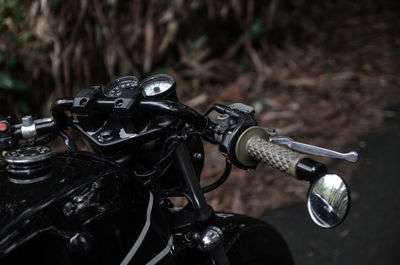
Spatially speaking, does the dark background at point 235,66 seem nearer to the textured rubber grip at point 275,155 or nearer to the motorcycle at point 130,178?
the motorcycle at point 130,178

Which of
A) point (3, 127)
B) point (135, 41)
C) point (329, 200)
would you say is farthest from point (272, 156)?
point (135, 41)

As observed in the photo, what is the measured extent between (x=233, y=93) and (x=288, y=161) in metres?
4.12

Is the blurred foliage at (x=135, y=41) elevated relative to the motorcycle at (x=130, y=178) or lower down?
lower down

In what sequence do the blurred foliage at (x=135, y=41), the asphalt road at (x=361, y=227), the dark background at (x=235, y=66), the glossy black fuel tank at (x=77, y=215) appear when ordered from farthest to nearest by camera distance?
the blurred foliage at (x=135, y=41) → the dark background at (x=235, y=66) → the asphalt road at (x=361, y=227) → the glossy black fuel tank at (x=77, y=215)

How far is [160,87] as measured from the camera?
4.68 ft

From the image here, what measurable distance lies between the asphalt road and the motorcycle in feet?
5.83

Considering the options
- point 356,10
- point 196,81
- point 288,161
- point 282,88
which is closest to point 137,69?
point 196,81

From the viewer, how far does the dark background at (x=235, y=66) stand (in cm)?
379

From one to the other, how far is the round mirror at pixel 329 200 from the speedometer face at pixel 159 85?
0.50 metres

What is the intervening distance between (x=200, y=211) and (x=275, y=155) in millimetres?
364

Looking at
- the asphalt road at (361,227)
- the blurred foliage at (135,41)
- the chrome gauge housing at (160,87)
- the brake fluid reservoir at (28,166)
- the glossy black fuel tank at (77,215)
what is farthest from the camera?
the blurred foliage at (135,41)

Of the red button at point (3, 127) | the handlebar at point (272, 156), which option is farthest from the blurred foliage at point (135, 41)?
the handlebar at point (272, 156)

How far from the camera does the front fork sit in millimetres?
1350

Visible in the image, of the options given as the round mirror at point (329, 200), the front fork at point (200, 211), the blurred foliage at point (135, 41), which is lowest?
the blurred foliage at point (135, 41)
